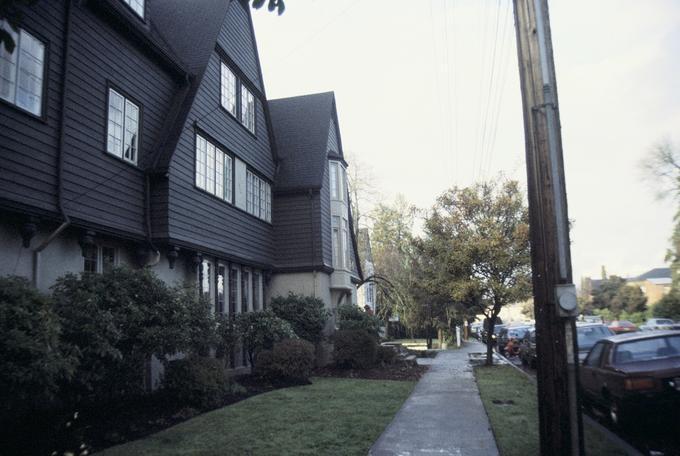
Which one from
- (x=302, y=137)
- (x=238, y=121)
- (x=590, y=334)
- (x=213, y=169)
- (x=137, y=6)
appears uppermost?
(x=137, y=6)

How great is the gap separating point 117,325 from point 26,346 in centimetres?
267

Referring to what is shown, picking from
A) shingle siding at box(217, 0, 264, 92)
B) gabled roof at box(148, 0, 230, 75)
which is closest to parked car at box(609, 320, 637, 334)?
shingle siding at box(217, 0, 264, 92)

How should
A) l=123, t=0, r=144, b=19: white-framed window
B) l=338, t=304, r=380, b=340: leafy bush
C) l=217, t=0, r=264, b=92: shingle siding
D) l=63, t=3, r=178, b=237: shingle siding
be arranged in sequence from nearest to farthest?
l=63, t=3, r=178, b=237: shingle siding → l=123, t=0, r=144, b=19: white-framed window → l=217, t=0, r=264, b=92: shingle siding → l=338, t=304, r=380, b=340: leafy bush

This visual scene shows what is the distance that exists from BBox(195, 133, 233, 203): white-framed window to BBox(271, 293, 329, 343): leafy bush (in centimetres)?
390

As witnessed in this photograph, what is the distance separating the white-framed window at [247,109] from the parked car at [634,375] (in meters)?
12.5

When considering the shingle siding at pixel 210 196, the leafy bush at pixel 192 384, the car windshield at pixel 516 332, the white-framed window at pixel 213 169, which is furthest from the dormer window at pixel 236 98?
the car windshield at pixel 516 332

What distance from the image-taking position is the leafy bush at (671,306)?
47875 millimetres

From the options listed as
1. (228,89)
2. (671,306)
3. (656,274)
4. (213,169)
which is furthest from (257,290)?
(656,274)

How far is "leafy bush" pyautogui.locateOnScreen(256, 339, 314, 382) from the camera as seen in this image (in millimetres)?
14008

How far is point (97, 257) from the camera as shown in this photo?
11.1 metres

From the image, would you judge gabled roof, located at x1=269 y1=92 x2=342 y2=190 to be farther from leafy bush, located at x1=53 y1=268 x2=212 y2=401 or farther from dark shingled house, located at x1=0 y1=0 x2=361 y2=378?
leafy bush, located at x1=53 y1=268 x2=212 y2=401

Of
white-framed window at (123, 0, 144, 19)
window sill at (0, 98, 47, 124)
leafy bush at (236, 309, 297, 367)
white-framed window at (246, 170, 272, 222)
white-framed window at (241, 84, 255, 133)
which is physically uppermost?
white-framed window at (123, 0, 144, 19)

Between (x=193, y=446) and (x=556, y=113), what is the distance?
21.0ft

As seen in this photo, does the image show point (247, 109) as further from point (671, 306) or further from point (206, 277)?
point (671, 306)
